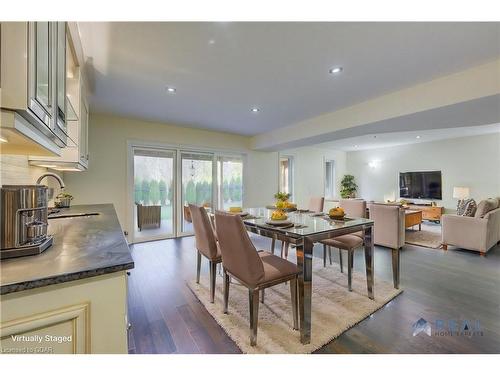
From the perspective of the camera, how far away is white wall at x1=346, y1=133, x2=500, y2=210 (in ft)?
19.0

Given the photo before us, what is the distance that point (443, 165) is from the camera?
6527mm

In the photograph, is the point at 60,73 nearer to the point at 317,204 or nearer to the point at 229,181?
the point at 317,204

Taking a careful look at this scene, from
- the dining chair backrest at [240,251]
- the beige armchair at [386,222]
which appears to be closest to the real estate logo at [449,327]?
the dining chair backrest at [240,251]

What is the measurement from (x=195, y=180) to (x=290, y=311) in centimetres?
369

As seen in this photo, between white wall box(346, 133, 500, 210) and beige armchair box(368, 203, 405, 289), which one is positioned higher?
white wall box(346, 133, 500, 210)

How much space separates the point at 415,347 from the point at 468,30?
2454mm

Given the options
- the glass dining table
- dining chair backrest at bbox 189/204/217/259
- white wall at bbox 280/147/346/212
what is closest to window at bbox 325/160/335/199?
white wall at bbox 280/147/346/212

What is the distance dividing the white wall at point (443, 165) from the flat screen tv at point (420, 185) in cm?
14

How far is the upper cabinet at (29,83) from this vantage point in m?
0.72

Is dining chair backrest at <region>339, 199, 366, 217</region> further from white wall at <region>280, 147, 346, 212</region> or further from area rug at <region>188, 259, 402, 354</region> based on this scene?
white wall at <region>280, 147, 346, 212</region>

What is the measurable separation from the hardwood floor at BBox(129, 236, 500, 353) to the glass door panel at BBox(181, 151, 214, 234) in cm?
166

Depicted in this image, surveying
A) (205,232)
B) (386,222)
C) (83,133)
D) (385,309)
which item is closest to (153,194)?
(83,133)
